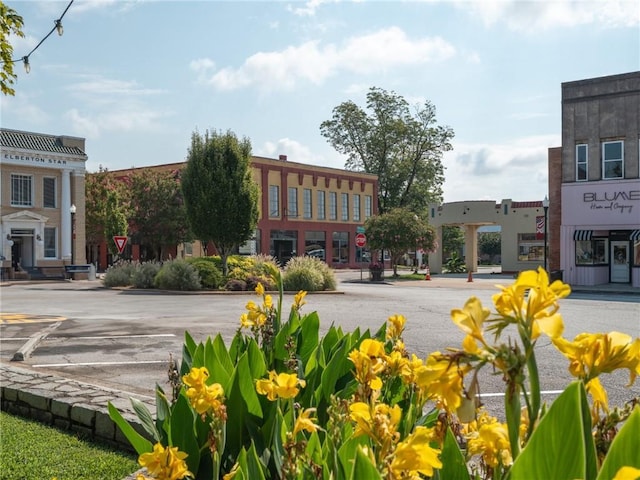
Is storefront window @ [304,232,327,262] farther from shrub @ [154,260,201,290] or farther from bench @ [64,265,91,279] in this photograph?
shrub @ [154,260,201,290]

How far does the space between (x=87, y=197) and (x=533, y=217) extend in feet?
119

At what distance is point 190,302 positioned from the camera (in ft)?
65.1

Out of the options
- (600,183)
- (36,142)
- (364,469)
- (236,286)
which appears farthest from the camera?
(36,142)

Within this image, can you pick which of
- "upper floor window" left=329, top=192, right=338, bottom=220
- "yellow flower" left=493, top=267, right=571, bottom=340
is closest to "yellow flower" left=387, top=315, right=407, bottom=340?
"yellow flower" left=493, top=267, right=571, bottom=340

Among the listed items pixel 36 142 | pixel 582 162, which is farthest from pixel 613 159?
pixel 36 142

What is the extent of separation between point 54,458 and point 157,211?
41.5m

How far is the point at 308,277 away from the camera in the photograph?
26.0 meters

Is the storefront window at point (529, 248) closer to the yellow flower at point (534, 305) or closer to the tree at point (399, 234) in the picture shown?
the tree at point (399, 234)

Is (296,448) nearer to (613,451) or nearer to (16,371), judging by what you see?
(613,451)

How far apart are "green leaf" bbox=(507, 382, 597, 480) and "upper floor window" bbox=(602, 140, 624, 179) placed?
1193 inches

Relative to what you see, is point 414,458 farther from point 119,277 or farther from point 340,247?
point 340,247

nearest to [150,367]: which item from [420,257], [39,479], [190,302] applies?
[39,479]

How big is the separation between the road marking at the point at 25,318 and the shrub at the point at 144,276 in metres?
12.3

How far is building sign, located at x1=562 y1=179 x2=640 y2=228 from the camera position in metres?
28.1
